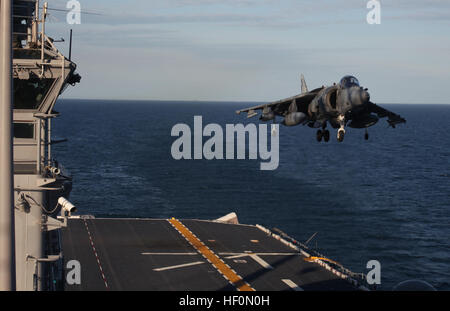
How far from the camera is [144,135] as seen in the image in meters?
197

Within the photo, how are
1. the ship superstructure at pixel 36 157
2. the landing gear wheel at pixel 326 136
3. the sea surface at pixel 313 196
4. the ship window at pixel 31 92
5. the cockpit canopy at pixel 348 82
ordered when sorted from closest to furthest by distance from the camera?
the ship superstructure at pixel 36 157
the ship window at pixel 31 92
the cockpit canopy at pixel 348 82
the landing gear wheel at pixel 326 136
the sea surface at pixel 313 196

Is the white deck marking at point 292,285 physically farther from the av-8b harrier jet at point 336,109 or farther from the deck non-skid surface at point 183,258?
the av-8b harrier jet at point 336,109

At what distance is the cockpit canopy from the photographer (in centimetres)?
3144

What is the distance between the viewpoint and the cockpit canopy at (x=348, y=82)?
103 ft

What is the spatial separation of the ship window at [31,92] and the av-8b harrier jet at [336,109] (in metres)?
11.1

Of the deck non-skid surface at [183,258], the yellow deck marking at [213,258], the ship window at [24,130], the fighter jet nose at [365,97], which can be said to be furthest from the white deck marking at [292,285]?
the ship window at [24,130]

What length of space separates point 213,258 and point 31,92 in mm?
30466

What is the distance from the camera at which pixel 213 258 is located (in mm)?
54125

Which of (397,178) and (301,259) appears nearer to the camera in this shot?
(301,259)

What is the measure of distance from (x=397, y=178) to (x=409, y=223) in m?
40.4
